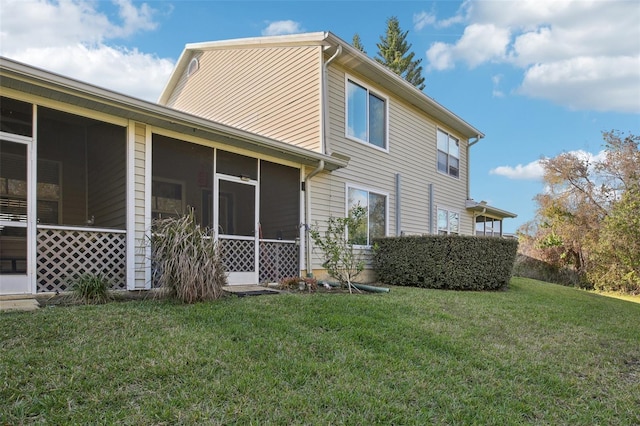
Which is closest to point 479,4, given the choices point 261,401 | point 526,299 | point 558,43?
point 558,43

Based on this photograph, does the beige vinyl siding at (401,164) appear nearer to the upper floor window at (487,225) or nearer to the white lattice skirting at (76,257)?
the upper floor window at (487,225)

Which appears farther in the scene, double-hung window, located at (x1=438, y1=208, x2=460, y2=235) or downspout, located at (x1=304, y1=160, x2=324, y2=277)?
double-hung window, located at (x1=438, y1=208, x2=460, y2=235)

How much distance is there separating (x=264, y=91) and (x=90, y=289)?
7.00 meters

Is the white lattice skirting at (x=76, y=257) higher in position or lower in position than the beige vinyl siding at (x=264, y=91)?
lower

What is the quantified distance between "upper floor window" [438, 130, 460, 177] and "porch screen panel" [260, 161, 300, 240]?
7000mm

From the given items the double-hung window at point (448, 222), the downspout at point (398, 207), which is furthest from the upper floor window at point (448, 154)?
the downspout at point (398, 207)

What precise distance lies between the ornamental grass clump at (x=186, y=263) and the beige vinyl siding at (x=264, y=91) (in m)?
4.24

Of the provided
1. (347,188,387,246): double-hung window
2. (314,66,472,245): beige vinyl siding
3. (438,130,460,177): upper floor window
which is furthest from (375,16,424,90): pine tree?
(347,188,387,246): double-hung window

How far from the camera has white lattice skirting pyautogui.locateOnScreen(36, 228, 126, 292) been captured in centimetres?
506

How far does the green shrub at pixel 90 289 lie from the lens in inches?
190

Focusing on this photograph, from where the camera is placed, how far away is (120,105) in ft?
17.5

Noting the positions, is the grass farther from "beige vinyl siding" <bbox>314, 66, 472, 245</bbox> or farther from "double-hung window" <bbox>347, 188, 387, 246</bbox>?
"beige vinyl siding" <bbox>314, 66, 472, 245</bbox>

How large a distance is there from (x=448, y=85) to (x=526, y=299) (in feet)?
57.9

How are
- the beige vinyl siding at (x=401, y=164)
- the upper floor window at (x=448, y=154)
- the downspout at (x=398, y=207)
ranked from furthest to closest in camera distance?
the upper floor window at (x=448, y=154), the downspout at (x=398, y=207), the beige vinyl siding at (x=401, y=164)
